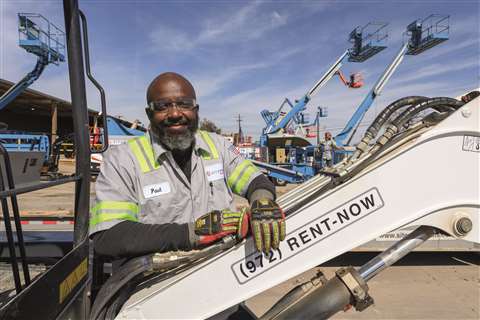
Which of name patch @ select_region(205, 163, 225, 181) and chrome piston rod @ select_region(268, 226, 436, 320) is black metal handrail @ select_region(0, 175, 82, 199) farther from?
chrome piston rod @ select_region(268, 226, 436, 320)

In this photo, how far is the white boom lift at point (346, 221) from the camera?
1.38m

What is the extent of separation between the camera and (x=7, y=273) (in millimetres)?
2350

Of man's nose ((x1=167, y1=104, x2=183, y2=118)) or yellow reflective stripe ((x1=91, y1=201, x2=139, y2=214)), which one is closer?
yellow reflective stripe ((x1=91, y1=201, x2=139, y2=214))

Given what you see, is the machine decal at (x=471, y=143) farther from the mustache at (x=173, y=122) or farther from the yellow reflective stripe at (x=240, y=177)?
the mustache at (x=173, y=122)

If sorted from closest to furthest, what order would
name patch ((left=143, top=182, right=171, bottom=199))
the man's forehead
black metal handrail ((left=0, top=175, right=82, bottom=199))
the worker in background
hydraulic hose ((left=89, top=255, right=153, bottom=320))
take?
black metal handrail ((left=0, top=175, right=82, bottom=199)) → hydraulic hose ((left=89, top=255, right=153, bottom=320)) → name patch ((left=143, top=182, right=171, bottom=199)) → the man's forehead → the worker in background

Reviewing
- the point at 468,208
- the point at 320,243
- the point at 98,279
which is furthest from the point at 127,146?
the point at 468,208

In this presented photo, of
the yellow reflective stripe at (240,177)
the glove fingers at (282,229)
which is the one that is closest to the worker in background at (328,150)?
the yellow reflective stripe at (240,177)

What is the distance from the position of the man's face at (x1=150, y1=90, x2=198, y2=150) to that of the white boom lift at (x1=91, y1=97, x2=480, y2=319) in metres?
0.67

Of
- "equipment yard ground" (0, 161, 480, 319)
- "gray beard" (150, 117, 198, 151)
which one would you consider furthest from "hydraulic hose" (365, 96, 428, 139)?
"equipment yard ground" (0, 161, 480, 319)

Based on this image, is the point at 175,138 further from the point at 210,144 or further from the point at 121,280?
the point at 121,280

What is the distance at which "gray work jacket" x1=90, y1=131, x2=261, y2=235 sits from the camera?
1.54 metres

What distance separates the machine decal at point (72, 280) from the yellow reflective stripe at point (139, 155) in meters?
0.51

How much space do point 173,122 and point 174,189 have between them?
0.38 metres

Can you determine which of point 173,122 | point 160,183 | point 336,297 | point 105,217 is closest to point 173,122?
point 173,122
